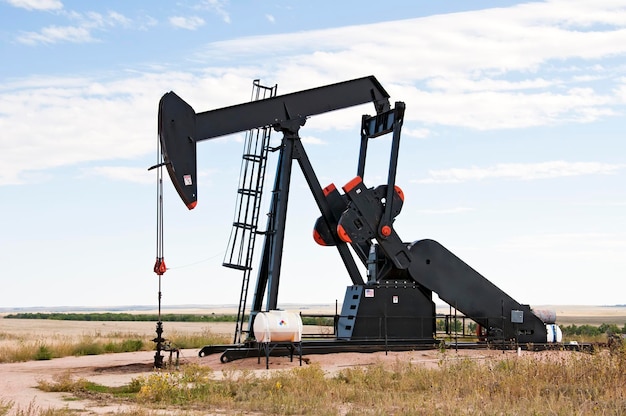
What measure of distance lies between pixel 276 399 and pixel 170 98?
590 cm

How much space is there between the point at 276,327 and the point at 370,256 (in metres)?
3.65

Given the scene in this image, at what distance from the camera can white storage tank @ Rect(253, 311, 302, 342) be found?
47.2 feet

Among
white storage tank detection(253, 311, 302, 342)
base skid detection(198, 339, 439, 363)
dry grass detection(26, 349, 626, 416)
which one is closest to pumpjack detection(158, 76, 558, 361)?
base skid detection(198, 339, 439, 363)

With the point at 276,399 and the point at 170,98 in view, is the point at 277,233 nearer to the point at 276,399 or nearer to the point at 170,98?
the point at 170,98

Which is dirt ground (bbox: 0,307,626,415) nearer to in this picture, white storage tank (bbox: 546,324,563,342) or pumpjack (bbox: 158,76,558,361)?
pumpjack (bbox: 158,76,558,361)

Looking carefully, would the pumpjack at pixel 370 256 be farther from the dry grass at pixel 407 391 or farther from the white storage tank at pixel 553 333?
the dry grass at pixel 407 391

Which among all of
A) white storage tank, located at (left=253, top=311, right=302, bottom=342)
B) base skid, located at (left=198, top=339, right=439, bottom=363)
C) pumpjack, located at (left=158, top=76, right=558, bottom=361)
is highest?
pumpjack, located at (left=158, top=76, right=558, bottom=361)

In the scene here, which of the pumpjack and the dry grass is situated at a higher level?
the pumpjack

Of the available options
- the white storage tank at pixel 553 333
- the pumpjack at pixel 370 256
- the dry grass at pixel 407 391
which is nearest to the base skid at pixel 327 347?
the pumpjack at pixel 370 256

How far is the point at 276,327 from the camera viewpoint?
14453 millimetres

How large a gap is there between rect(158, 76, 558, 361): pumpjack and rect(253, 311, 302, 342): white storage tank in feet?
2.85

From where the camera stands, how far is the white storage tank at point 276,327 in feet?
47.2

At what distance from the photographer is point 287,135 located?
16234mm

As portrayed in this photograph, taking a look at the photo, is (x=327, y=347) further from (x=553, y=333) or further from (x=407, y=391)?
(x=553, y=333)
